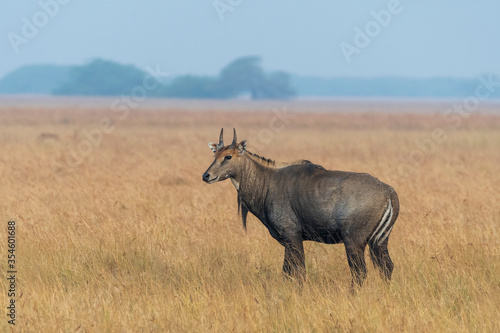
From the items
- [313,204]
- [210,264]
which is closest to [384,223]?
[313,204]

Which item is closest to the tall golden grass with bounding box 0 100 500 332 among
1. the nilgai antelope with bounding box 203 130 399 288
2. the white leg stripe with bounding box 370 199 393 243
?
the nilgai antelope with bounding box 203 130 399 288

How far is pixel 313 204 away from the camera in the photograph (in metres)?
7.08

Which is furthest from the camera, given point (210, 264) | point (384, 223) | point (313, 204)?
point (210, 264)

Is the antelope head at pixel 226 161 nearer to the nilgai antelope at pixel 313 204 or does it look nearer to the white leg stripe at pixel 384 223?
the nilgai antelope at pixel 313 204

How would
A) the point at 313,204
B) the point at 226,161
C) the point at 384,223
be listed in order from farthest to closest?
the point at 226,161
the point at 313,204
the point at 384,223

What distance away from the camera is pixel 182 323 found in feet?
20.2

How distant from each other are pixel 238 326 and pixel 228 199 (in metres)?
7.17

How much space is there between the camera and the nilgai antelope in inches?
270

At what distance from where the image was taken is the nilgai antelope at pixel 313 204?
685 cm

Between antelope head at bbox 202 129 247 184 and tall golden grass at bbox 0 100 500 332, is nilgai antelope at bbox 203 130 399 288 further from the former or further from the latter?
tall golden grass at bbox 0 100 500 332

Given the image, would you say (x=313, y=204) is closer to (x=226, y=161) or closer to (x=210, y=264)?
(x=226, y=161)

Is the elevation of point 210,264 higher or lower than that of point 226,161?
lower

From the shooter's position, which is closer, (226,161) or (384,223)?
(384,223)

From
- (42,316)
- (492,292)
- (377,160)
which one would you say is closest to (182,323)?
(42,316)
